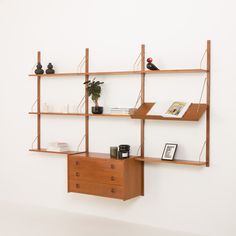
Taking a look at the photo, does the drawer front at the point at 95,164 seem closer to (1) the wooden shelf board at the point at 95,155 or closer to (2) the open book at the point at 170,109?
(1) the wooden shelf board at the point at 95,155

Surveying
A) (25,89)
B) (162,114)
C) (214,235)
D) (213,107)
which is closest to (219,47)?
(213,107)

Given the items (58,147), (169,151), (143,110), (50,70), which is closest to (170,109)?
(143,110)

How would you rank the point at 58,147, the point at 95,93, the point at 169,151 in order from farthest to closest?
the point at 58,147, the point at 95,93, the point at 169,151

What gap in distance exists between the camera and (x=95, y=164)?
4805 mm

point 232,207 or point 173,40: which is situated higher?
point 173,40

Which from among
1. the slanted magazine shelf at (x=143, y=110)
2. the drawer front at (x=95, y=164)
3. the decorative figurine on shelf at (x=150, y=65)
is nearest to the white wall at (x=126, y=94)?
the slanted magazine shelf at (x=143, y=110)

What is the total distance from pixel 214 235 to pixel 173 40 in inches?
80.4

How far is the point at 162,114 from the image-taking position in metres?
4.49

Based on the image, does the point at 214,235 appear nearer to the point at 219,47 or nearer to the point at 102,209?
the point at 102,209

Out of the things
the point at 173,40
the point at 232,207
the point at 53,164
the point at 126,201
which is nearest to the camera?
the point at 232,207

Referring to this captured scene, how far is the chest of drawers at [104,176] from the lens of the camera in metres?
4.62

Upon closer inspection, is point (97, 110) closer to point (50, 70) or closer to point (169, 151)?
point (50, 70)

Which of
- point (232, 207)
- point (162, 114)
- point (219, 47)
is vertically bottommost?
point (232, 207)

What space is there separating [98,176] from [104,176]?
0.26ft
